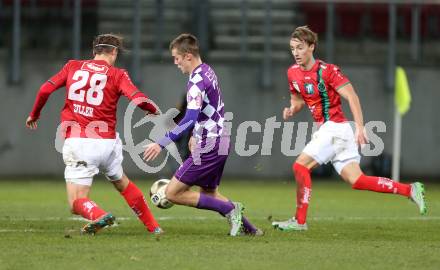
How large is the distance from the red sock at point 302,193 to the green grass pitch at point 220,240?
20 centimetres

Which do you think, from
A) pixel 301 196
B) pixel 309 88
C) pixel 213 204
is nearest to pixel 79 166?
pixel 213 204

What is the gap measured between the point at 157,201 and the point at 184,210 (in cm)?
427

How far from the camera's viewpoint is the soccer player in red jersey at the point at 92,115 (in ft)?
34.6

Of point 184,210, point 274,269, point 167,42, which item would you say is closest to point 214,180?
point 274,269

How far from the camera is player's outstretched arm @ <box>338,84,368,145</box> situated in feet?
36.3

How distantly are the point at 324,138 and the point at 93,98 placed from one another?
243 centimetres

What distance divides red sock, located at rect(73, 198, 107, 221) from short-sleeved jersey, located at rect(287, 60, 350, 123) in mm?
2598

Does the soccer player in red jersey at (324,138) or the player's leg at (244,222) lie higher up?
the soccer player in red jersey at (324,138)

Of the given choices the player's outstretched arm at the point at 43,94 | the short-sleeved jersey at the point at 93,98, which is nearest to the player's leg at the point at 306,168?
the short-sleeved jersey at the point at 93,98

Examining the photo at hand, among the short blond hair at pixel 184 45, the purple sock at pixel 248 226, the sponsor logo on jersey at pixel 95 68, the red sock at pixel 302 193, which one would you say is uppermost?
the short blond hair at pixel 184 45

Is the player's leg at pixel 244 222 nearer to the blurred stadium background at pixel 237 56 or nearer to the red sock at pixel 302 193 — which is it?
the red sock at pixel 302 193

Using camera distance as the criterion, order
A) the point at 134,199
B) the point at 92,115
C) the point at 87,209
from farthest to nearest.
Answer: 1. the point at 134,199
2. the point at 92,115
3. the point at 87,209

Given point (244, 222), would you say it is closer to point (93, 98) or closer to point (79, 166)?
point (79, 166)

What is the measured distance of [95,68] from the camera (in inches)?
422
